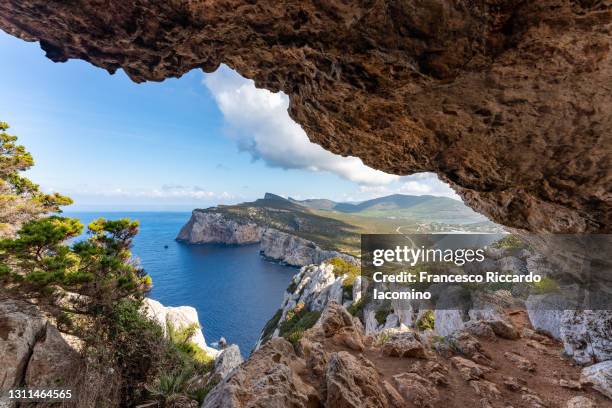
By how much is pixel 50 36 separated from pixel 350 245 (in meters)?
110

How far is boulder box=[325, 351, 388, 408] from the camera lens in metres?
6.09

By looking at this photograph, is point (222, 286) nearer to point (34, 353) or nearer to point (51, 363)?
point (51, 363)

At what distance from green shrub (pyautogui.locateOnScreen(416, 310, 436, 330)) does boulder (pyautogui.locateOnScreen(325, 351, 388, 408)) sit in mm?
14779

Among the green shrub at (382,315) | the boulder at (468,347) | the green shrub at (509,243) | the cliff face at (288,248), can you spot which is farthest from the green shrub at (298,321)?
the cliff face at (288,248)

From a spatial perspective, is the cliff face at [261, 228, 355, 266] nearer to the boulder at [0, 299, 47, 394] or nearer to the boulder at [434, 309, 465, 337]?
the boulder at [434, 309, 465, 337]

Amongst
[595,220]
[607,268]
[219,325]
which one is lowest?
[219,325]

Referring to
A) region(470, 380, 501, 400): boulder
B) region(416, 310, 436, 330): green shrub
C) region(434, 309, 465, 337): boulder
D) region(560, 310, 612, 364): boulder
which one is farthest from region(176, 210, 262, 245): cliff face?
region(470, 380, 501, 400): boulder

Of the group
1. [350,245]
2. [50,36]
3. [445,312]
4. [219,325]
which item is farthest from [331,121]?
[350,245]

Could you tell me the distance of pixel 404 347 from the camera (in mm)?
9383

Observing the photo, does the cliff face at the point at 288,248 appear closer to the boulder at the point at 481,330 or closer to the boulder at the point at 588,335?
the boulder at the point at 481,330

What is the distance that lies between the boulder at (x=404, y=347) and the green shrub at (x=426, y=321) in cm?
1153

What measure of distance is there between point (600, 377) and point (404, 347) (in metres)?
5.43

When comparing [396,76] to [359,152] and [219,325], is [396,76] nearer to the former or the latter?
[359,152]

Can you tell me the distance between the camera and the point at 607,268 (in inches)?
438
